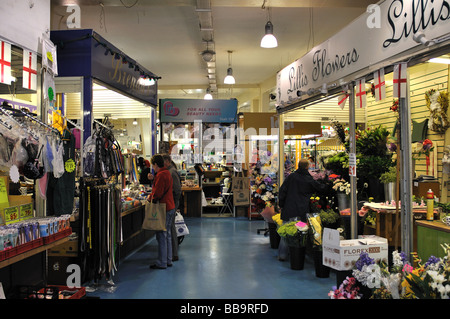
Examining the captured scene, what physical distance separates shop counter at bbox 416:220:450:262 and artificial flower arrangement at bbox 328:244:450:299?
1.27 meters

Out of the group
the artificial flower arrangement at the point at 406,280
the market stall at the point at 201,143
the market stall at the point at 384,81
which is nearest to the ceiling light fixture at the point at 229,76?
the market stall at the point at 201,143

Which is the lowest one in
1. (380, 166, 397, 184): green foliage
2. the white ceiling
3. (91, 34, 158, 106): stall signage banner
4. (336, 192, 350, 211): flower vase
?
(336, 192, 350, 211): flower vase

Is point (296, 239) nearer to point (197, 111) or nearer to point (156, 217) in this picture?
point (156, 217)

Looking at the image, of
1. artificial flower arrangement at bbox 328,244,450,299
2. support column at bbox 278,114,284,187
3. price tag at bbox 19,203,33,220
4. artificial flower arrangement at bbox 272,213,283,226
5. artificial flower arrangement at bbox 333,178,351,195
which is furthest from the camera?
support column at bbox 278,114,284,187

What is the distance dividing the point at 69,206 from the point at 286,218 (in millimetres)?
→ 3235

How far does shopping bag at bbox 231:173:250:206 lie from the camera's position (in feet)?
33.1

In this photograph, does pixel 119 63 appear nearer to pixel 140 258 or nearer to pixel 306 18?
pixel 140 258

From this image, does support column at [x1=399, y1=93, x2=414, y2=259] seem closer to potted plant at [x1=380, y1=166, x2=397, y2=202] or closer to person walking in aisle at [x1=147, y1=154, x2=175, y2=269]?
potted plant at [x1=380, y1=166, x2=397, y2=202]

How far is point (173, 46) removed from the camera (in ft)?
31.6

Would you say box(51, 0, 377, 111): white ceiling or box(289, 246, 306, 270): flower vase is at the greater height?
box(51, 0, 377, 111): white ceiling

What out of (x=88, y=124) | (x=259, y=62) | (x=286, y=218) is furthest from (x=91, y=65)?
(x=259, y=62)

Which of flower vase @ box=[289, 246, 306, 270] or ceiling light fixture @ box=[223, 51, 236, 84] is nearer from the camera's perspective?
flower vase @ box=[289, 246, 306, 270]

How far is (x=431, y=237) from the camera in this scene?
11.9 feet

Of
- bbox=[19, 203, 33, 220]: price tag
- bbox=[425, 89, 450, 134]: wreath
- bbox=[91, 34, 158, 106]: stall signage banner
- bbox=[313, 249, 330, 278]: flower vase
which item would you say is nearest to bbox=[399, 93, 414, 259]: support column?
bbox=[313, 249, 330, 278]: flower vase
